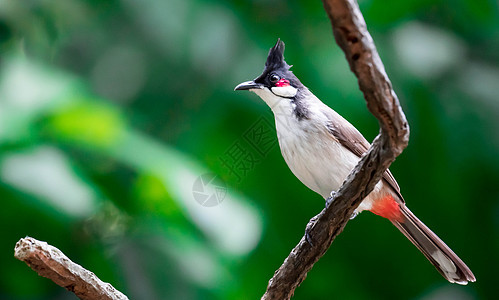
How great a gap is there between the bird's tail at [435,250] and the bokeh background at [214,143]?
26.9 inches

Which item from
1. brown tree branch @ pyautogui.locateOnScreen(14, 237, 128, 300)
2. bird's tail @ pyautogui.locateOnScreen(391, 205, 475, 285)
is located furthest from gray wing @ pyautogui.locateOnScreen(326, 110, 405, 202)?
brown tree branch @ pyautogui.locateOnScreen(14, 237, 128, 300)

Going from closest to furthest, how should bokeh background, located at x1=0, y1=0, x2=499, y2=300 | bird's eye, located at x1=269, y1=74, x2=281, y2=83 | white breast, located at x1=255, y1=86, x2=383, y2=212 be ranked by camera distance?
white breast, located at x1=255, y1=86, x2=383, y2=212 → bird's eye, located at x1=269, y1=74, x2=281, y2=83 → bokeh background, located at x1=0, y1=0, x2=499, y2=300

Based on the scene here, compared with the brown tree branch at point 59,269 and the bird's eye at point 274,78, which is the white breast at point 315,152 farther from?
the brown tree branch at point 59,269

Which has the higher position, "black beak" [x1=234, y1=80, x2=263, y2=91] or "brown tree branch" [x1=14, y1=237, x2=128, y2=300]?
"black beak" [x1=234, y1=80, x2=263, y2=91]

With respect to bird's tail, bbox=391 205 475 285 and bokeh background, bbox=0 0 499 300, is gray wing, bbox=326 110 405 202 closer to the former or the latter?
bird's tail, bbox=391 205 475 285

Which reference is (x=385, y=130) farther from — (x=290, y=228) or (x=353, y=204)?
(x=290, y=228)

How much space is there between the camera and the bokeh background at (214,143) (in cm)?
262


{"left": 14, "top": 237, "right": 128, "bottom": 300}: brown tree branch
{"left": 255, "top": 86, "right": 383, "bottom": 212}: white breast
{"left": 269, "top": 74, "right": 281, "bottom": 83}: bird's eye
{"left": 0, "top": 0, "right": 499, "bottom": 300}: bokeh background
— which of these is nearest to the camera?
{"left": 14, "top": 237, "right": 128, "bottom": 300}: brown tree branch

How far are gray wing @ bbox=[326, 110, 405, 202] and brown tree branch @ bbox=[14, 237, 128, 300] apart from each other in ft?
2.85

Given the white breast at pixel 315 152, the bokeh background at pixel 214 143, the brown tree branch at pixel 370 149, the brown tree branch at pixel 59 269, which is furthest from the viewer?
the bokeh background at pixel 214 143

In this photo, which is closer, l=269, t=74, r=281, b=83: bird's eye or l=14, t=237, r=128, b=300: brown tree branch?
l=14, t=237, r=128, b=300: brown tree branch

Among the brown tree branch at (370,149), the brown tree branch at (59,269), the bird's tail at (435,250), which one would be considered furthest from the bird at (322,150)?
the brown tree branch at (59,269)

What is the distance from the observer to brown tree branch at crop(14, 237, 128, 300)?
123 centimetres

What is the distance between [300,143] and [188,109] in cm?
148
